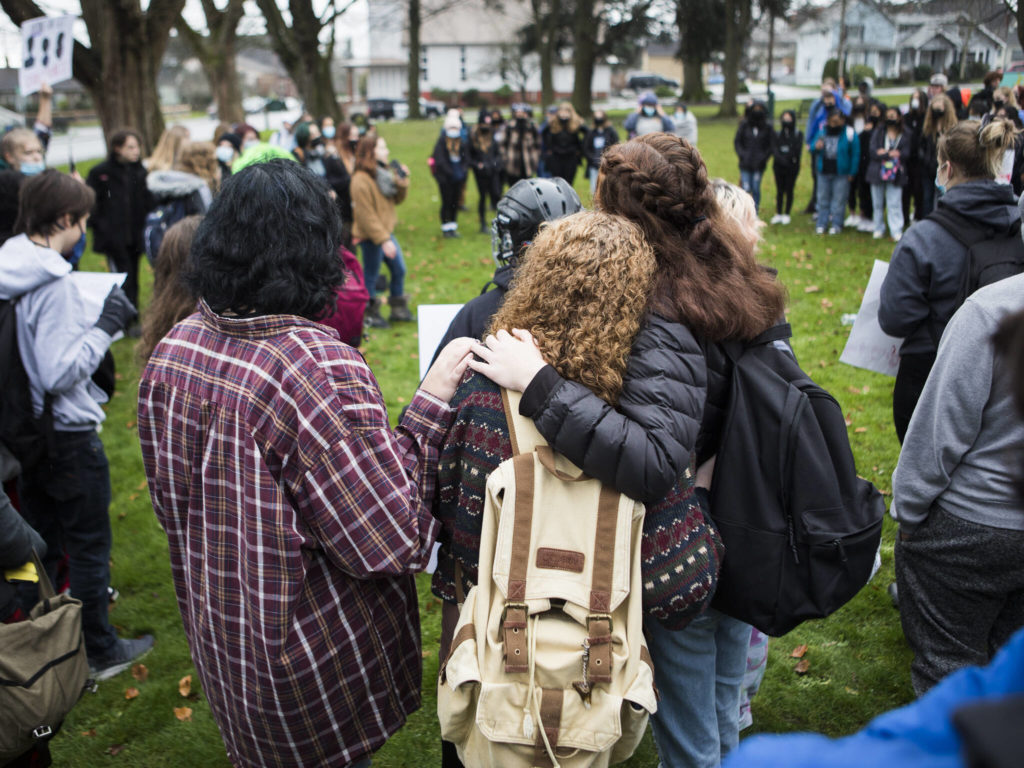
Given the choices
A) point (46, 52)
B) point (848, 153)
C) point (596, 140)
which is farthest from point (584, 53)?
point (46, 52)

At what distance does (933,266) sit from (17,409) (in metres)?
3.72

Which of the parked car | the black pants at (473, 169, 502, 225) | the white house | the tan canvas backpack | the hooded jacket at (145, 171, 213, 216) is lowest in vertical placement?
the tan canvas backpack

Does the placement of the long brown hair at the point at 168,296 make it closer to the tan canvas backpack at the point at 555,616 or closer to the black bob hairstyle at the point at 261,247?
the black bob hairstyle at the point at 261,247

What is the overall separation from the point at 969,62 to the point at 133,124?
35598mm

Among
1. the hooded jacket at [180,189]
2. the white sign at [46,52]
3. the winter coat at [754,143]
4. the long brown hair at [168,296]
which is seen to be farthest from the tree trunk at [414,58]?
the long brown hair at [168,296]

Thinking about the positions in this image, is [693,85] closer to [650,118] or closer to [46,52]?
[650,118]

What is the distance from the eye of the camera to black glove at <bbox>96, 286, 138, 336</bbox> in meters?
3.41

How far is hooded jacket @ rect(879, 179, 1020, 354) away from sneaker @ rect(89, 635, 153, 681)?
3736mm

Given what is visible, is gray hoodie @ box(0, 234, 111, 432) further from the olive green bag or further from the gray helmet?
the gray helmet

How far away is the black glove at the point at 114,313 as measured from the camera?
341 centimetres

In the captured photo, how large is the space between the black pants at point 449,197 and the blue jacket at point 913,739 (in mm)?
12711

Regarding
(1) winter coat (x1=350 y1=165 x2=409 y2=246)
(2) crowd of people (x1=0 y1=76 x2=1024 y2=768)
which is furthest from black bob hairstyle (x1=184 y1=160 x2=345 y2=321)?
(1) winter coat (x1=350 y1=165 x2=409 y2=246)

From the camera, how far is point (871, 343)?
3.79 m

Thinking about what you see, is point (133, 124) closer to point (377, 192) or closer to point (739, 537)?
point (377, 192)
